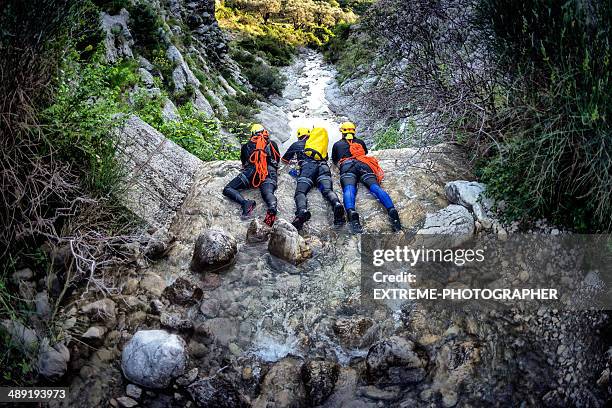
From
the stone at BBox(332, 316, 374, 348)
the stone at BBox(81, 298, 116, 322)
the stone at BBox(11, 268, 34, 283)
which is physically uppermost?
the stone at BBox(11, 268, 34, 283)

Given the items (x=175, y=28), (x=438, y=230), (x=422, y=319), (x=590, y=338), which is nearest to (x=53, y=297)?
(x=422, y=319)

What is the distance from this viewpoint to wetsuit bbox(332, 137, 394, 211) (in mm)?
7298

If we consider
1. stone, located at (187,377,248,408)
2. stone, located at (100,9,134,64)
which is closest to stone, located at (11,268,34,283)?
stone, located at (187,377,248,408)

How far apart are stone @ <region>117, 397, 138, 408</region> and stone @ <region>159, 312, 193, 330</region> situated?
3.07 ft

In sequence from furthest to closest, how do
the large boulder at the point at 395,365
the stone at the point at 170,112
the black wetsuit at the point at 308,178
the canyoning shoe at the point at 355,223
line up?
the stone at the point at 170,112
the black wetsuit at the point at 308,178
the canyoning shoe at the point at 355,223
the large boulder at the point at 395,365

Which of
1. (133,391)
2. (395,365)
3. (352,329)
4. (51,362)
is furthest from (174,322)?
(395,365)

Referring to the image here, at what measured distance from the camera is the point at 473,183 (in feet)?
23.5

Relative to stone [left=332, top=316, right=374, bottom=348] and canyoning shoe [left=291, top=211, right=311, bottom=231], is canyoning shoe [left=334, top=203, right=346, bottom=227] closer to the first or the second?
canyoning shoe [left=291, top=211, right=311, bottom=231]

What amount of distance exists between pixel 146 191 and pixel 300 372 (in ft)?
12.9

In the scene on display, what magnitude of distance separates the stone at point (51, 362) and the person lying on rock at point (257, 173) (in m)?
3.36

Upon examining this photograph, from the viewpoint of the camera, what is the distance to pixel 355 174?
25.7 feet

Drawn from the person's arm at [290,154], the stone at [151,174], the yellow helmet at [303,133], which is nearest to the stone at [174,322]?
the stone at [151,174]

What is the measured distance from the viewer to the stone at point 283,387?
4.93m

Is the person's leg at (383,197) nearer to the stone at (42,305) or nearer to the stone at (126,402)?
the stone at (126,402)
